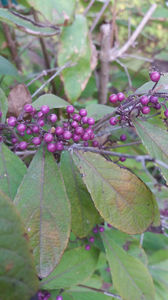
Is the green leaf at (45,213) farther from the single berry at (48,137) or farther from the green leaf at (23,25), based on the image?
the green leaf at (23,25)

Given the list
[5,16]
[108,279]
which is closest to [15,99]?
[5,16]

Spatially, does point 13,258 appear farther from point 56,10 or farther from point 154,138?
point 56,10

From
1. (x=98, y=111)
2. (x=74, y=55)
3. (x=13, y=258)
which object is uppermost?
(x=74, y=55)

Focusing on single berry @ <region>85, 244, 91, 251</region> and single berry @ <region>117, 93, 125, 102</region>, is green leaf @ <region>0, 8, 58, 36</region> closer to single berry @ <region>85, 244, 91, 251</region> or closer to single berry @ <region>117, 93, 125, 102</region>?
single berry @ <region>117, 93, 125, 102</region>

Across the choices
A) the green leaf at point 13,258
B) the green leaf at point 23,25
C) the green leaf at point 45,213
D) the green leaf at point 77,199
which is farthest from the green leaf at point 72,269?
the green leaf at point 23,25

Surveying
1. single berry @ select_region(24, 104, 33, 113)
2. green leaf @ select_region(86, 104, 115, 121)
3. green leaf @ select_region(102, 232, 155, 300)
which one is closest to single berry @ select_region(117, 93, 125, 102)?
green leaf @ select_region(86, 104, 115, 121)

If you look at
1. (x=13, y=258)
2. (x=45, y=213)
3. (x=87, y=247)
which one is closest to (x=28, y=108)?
(x=45, y=213)
